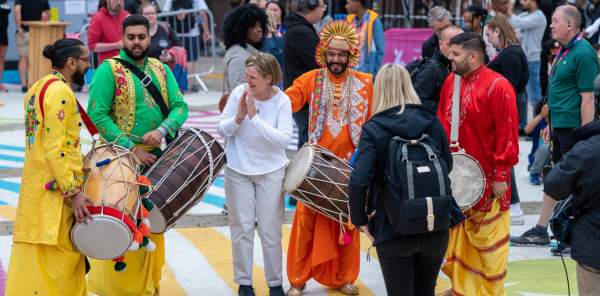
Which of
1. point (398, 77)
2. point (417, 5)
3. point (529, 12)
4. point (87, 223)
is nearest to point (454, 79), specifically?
point (398, 77)

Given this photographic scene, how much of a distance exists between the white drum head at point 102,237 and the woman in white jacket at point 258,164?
4.29ft

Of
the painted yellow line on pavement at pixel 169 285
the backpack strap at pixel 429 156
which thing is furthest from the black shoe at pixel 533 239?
the backpack strap at pixel 429 156

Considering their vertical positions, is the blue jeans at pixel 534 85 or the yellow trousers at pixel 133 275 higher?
the blue jeans at pixel 534 85

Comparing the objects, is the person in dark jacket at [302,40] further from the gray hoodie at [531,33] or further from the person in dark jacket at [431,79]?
the gray hoodie at [531,33]

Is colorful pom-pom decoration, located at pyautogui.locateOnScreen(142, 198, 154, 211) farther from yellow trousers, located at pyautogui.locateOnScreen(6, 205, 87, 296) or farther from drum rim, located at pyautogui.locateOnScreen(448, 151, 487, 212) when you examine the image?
drum rim, located at pyautogui.locateOnScreen(448, 151, 487, 212)

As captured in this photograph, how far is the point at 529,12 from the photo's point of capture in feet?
48.4

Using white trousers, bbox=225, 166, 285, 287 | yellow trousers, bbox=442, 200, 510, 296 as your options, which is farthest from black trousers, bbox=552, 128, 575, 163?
white trousers, bbox=225, 166, 285, 287

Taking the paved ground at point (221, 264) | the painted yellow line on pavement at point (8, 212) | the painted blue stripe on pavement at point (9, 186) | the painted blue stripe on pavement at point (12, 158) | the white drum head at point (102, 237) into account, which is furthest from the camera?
the painted blue stripe on pavement at point (12, 158)

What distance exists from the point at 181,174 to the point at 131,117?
1.72 ft

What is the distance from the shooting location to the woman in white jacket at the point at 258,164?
667 centimetres

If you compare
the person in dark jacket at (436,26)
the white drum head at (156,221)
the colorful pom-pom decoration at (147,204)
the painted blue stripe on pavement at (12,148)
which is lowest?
the painted blue stripe on pavement at (12,148)

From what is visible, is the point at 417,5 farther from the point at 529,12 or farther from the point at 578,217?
the point at 578,217

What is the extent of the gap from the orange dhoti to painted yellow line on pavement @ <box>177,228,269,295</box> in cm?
31

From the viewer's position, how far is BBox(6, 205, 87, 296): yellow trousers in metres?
5.77
